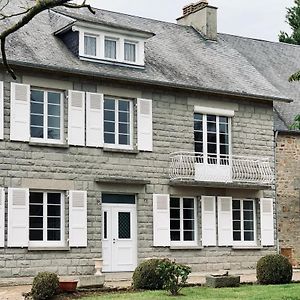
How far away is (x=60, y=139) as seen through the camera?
20766mm

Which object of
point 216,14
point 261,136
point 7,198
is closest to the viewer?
point 7,198

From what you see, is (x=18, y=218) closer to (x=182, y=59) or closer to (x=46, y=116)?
(x=46, y=116)

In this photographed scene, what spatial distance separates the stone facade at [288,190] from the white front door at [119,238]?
6.15 m

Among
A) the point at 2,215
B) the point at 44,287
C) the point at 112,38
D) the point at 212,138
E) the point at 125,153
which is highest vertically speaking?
the point at 112,38

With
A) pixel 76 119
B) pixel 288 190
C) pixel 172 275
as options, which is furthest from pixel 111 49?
pixel 172 275

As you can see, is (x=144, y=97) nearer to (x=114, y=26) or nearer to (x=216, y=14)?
(x=114, y=26)

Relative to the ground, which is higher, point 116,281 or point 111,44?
point 111,44

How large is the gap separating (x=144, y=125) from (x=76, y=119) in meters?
2.24

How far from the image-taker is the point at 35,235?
2005cm

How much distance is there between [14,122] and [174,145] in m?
5.29

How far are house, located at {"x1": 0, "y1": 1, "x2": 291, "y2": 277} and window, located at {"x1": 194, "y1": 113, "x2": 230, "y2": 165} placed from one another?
36 millimetres

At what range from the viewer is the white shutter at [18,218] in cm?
1942

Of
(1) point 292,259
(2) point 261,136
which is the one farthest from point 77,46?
(1) point 292,259

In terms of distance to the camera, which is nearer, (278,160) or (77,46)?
(77,46)
